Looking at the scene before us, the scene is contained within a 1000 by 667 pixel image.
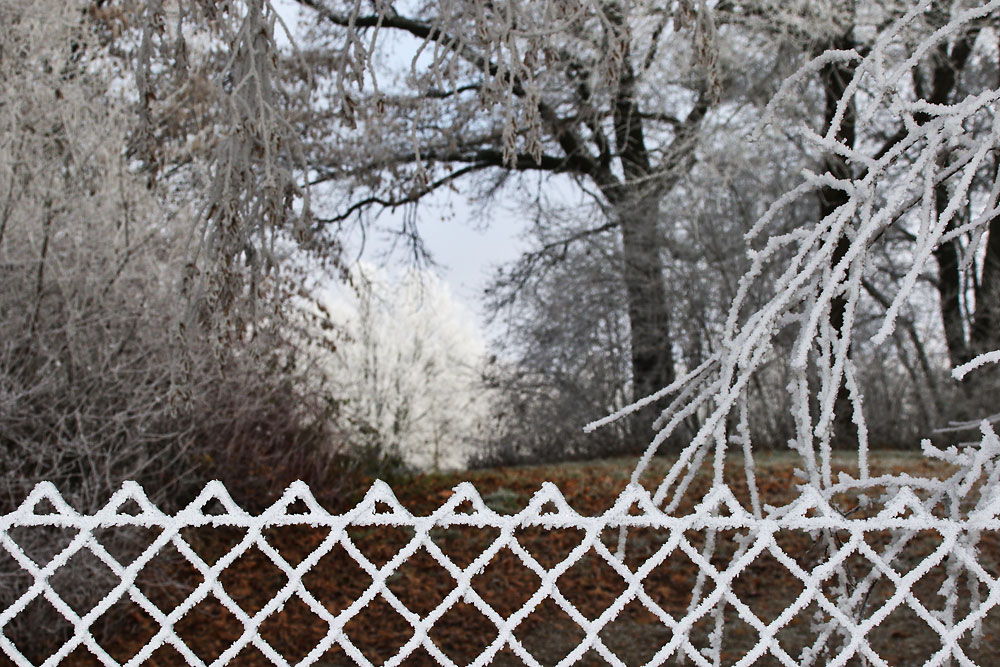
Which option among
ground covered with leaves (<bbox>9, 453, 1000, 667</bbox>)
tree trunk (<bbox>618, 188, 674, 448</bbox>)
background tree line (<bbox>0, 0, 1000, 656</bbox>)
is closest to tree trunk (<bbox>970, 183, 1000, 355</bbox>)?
background tree line (<bbox>0, 0, 1000, 656</bbox>)

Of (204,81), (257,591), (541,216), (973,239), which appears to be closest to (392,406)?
(541,216)

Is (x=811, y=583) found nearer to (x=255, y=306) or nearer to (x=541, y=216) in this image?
(x=255, y=306)

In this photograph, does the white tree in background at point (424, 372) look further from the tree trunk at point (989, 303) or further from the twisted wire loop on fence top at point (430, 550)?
the twisted wire loop on fence top at point (430, 550)

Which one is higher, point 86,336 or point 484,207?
point 484,207

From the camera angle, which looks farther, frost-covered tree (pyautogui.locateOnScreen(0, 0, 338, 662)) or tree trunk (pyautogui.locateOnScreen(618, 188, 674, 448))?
tree trunk (pyautogui.locateOnScreen(618, 188, 674, 448))

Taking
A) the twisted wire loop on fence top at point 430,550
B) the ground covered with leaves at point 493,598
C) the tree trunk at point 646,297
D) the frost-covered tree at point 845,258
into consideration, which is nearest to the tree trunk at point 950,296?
the tree trunk at point 646,297

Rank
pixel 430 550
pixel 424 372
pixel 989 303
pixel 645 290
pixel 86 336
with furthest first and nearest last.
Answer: pixel 424 372, pixel 989 303, pixel 645 290, pixel 86 336, pixel 430 550

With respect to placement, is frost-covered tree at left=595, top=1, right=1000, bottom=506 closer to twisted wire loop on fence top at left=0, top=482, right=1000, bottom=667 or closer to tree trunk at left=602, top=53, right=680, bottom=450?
twisted wire loop on fence top at left=0, top=482, right=1000, bottom=667

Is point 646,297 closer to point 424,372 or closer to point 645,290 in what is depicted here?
point 645,290

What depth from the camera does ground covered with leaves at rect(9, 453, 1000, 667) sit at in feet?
16.8

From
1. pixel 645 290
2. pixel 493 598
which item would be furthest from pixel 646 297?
pixel 493 598

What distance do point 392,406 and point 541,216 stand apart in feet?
22.0

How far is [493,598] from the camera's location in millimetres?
6145

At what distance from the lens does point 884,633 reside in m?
4.93
